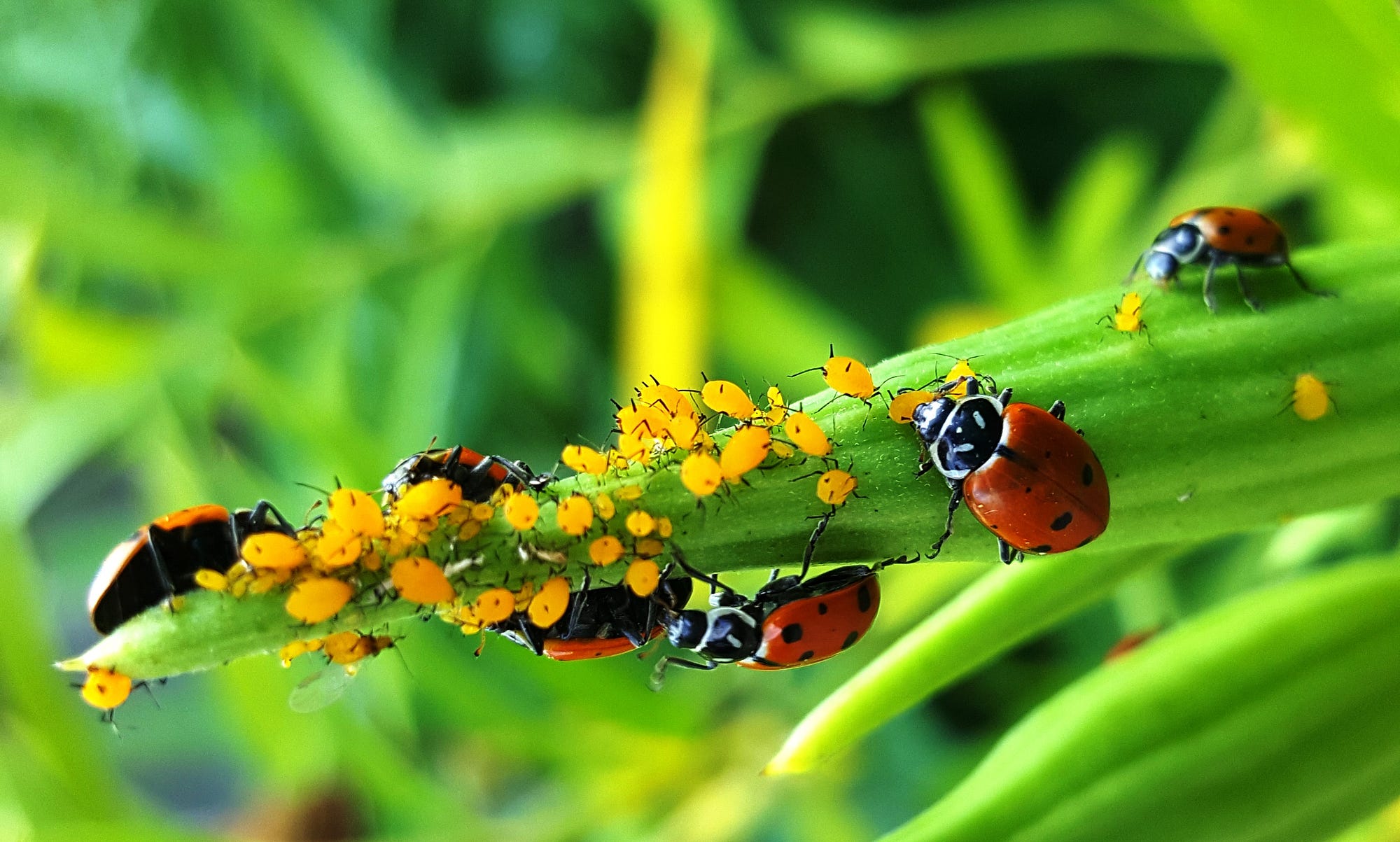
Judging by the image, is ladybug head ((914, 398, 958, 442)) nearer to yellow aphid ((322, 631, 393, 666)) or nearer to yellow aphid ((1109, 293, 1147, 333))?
yellow aphid ((1109, 293, 1147, 333))

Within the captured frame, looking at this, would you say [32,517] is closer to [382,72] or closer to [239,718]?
[239,718]

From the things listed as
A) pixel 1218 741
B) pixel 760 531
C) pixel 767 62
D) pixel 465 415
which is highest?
pixel 767 62

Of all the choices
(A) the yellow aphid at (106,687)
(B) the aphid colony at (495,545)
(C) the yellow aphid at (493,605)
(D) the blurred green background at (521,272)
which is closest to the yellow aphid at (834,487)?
(B) the aphid colony at (495,545)

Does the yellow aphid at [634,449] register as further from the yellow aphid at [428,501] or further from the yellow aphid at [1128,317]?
the yellow aphid at [1128,317]

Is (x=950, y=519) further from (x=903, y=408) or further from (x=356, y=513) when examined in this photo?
(x=356, y=513)

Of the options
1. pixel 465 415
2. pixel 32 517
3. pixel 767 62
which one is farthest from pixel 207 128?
pixel 767 62

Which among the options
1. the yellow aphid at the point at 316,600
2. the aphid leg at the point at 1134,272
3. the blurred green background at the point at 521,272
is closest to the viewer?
the yellow aphid at the point at 316,600

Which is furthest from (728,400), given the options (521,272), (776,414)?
(521,272)
